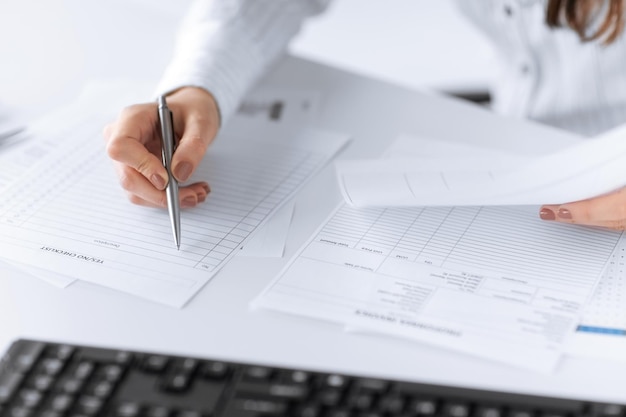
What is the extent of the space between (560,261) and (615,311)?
7 centimetres

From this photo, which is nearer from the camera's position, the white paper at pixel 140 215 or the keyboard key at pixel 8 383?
the keyboard key at pixel 8 383

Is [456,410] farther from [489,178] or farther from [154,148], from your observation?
[154,148]

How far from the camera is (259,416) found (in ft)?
1.53

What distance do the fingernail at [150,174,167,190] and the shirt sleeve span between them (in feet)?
0.55

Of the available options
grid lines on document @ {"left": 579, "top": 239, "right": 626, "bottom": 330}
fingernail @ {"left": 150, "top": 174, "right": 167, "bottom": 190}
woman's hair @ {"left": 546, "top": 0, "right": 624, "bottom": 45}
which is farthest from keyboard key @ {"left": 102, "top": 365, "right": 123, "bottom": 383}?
woman's hair @ {"left": 546, "top": 0, "right": 624, "bottom": 45}

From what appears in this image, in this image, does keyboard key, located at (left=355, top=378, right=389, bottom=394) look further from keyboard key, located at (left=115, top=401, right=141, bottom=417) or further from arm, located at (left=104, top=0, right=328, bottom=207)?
arm, located at (left=104, top=0, right=328, bottom=207)

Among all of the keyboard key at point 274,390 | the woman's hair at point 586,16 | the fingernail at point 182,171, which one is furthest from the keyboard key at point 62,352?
the woman's hair at point 586,16

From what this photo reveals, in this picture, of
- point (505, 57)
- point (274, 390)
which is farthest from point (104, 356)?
point (505, 57)

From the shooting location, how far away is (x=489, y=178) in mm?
726

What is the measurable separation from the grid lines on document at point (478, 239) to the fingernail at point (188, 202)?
0.13 m

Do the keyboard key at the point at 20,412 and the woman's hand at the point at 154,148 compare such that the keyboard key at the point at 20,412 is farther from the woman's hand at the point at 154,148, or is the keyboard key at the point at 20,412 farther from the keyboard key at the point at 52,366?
the woman's hand at the point at 154,148

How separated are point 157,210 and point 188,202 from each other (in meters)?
0.03

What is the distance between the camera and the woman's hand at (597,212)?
0.65m

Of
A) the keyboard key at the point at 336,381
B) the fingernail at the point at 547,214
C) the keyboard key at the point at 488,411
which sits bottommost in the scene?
the keyboard key at the point at 336,381
